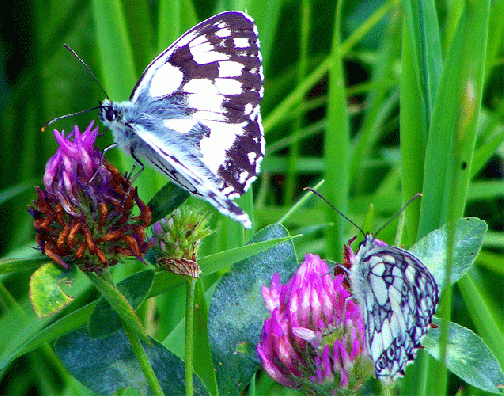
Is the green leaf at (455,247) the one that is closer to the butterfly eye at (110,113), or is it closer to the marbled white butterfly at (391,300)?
the marbled white butterfly at (391,300)

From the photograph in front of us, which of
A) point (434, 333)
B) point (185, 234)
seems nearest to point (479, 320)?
→ point (434, 333)

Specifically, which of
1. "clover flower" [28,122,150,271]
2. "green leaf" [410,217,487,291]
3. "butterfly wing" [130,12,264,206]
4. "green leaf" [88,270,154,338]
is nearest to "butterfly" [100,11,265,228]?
"butterfly wing" [130,12,264,206]

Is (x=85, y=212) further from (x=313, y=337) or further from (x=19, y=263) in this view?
(x=313, y=337)

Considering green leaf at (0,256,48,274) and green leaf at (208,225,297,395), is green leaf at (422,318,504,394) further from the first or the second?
green leaf at (0,256,48,274)

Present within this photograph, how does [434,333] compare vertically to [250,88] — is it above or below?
below

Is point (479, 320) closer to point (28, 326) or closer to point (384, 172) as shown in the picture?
point (28, 326)
